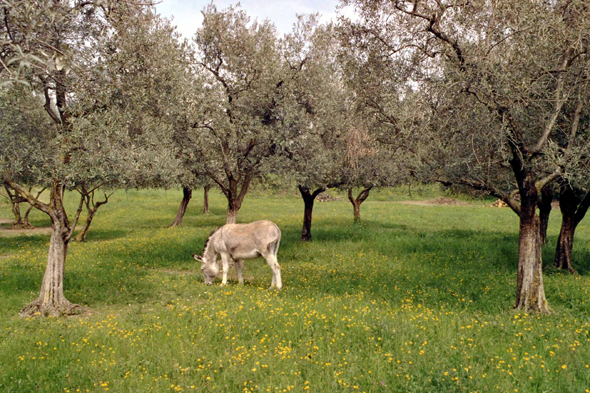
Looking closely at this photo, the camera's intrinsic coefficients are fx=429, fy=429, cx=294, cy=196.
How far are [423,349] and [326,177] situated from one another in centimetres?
1740

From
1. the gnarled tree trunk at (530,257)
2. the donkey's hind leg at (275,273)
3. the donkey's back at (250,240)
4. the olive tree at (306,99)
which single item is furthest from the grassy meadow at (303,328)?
the olive tree at (306,99)

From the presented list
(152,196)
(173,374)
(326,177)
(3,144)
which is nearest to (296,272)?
(326,177)

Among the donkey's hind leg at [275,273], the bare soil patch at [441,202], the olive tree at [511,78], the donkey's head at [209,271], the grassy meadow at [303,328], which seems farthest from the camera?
the bare soil patch at [441,202]

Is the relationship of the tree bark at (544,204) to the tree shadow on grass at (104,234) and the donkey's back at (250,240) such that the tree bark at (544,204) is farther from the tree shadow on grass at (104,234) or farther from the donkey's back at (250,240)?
the tree shadow on grass at (104,234)

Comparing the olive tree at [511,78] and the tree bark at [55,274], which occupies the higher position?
the olive tree at [511,78]

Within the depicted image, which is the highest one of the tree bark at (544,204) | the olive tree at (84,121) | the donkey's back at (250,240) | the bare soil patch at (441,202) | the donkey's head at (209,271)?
the olive tree at (84,121)

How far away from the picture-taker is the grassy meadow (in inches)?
334

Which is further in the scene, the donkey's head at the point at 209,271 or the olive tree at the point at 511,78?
the donkey's head at the point at 209,271

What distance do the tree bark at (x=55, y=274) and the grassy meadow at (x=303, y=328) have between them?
30.4 inches

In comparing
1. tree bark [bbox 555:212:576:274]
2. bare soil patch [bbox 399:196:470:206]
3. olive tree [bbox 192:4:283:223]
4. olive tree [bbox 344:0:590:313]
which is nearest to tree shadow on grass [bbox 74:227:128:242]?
olive tree [bbox 192:4:283:223]

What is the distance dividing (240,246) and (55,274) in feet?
23.1

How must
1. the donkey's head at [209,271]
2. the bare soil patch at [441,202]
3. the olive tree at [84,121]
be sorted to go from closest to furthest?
the olive tree at [84,121] < the donkey's head at [209,271] < the bare soil patch at [441,202]

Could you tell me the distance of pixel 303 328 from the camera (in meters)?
11.2

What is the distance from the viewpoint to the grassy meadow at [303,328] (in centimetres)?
849
